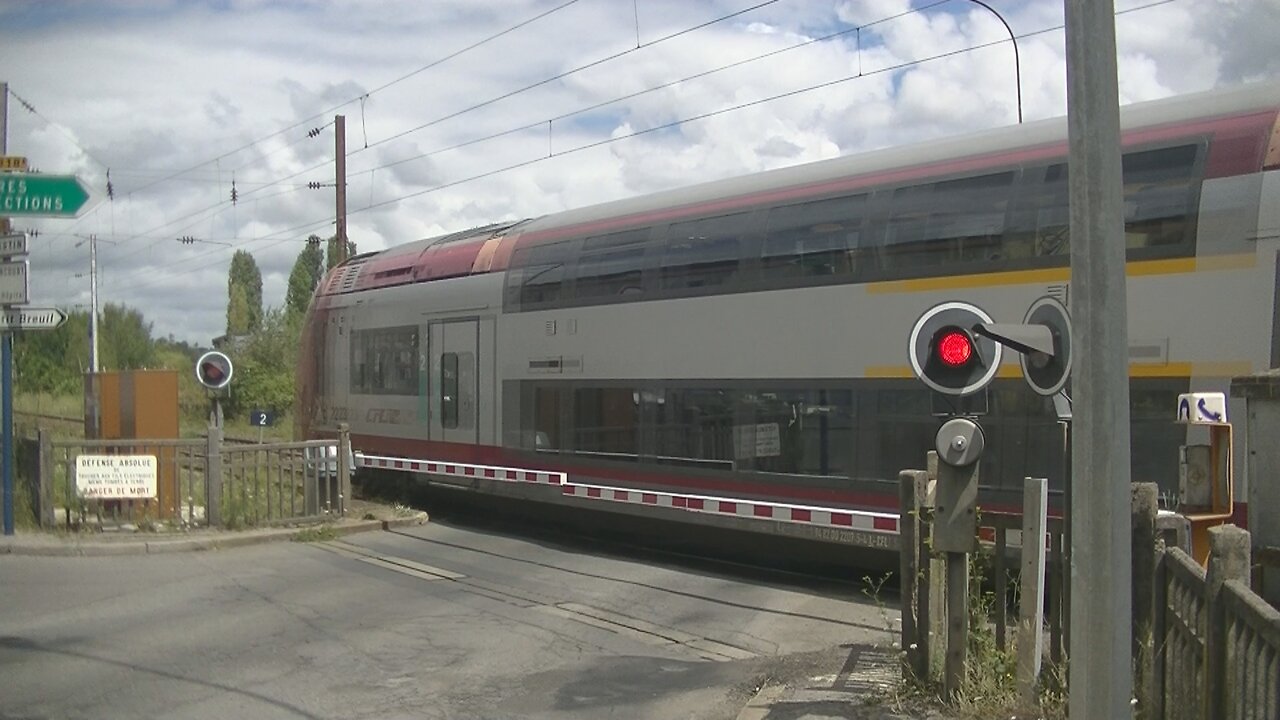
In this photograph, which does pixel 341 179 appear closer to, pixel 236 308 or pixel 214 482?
pixel 214 482

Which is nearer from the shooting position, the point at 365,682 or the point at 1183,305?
the point at 365,682

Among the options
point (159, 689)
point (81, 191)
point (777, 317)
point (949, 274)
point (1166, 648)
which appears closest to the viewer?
point (1166, 648)

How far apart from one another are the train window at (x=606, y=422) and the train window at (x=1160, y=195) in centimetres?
585

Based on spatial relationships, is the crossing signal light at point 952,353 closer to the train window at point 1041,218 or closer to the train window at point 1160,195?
the train window at point 1160,195

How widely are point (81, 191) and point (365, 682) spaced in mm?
7632

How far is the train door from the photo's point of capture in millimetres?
15680

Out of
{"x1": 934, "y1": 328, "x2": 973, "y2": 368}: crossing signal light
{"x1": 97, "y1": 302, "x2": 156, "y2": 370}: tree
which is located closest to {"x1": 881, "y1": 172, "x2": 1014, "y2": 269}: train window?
{"x1": 934, "y1": 328, "x2": 973, "y2": 368}: crossing signal light

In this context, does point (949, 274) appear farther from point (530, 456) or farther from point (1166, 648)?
point (530, 456)

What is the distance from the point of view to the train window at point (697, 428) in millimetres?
12031

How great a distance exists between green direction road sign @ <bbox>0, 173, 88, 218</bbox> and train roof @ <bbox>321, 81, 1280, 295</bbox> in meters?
5.12

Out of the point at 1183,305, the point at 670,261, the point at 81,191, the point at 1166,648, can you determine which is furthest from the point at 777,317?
the point at 81,191

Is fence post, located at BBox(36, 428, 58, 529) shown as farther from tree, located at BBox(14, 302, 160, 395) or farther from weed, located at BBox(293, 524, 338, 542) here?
tree, located at BBox(14, 302, 160, 395)

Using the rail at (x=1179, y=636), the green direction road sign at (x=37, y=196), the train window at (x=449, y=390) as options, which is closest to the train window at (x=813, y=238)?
the rail at (x=1179, y=636)

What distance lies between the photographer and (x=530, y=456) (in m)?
14.6
